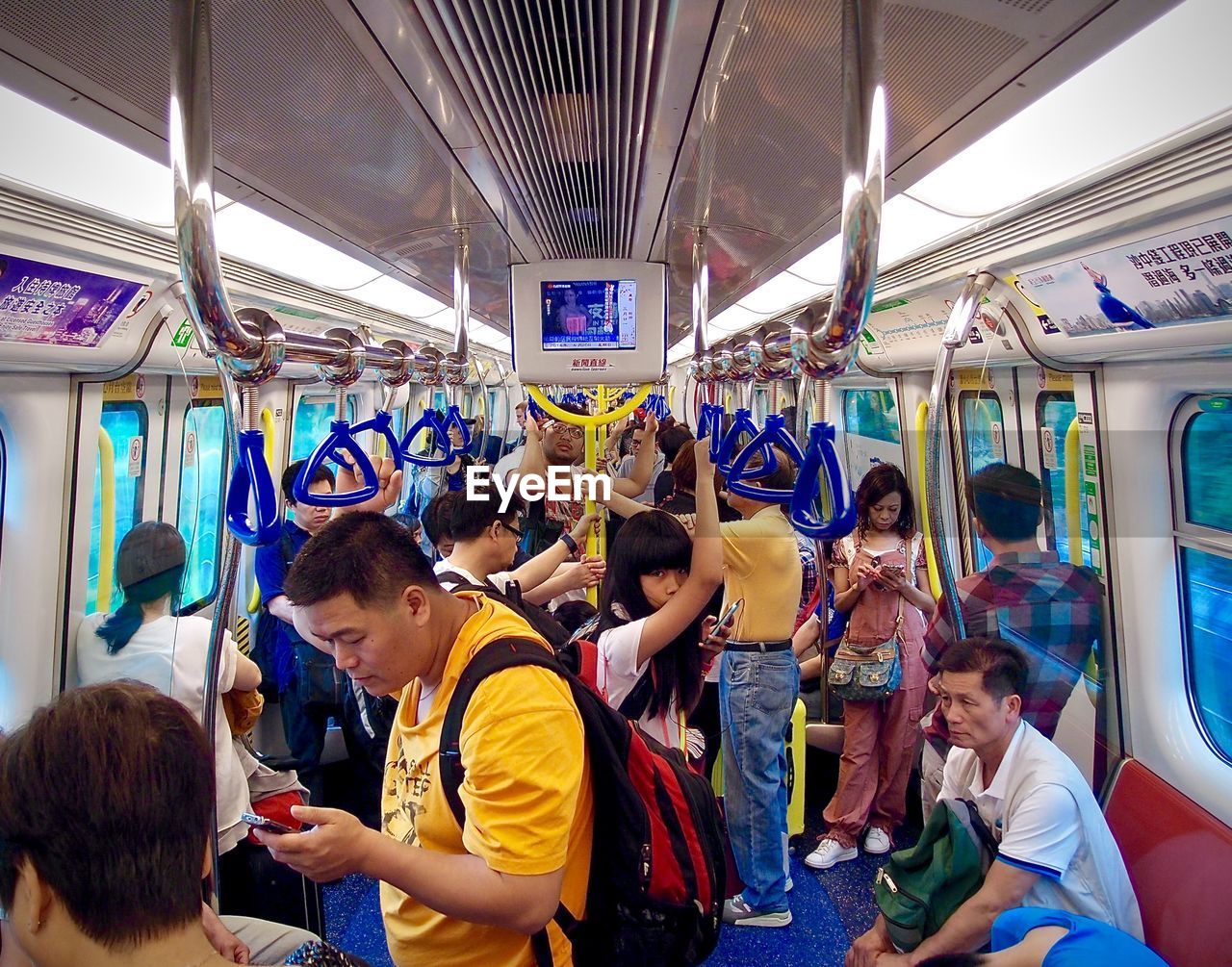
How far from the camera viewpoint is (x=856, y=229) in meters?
0.84

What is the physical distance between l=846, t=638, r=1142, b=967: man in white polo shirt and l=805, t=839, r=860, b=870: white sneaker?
918 millimetres

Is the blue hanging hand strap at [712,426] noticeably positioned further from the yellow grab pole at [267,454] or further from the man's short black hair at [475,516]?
the yellow grab pole at [267,454]

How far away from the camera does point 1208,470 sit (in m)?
2.21

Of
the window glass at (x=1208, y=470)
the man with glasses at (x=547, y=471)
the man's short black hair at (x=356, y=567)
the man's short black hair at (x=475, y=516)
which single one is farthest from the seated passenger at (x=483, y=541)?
the window glass at (x=1208, y=470)

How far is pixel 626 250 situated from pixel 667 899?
1984 millimetres

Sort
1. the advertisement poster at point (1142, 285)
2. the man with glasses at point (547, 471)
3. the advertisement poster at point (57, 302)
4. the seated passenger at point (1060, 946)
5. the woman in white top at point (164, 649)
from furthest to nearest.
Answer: the man with glasses at point (547, 471) → the woman in white top at point (164, 649) → the advertisement poster at point (57, 302) → the advertisement poster at point (1142, 285) → the seated passenger at point (1060, 946)

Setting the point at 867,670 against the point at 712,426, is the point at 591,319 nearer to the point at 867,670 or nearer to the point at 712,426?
the point at 712,426

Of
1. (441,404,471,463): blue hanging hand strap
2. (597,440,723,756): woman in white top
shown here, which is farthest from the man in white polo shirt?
(441,404,471,463): blue hanging hand strap

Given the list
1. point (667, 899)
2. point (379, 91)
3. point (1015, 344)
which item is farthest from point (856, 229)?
point (1015, 344)

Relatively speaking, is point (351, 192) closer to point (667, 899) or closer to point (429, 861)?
point (429, 861)

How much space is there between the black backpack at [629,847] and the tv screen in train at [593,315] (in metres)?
1.52

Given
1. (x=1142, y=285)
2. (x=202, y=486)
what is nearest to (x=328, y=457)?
(x=202, y=486)

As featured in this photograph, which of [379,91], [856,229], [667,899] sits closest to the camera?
[856,229]

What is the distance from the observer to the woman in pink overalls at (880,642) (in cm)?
285
